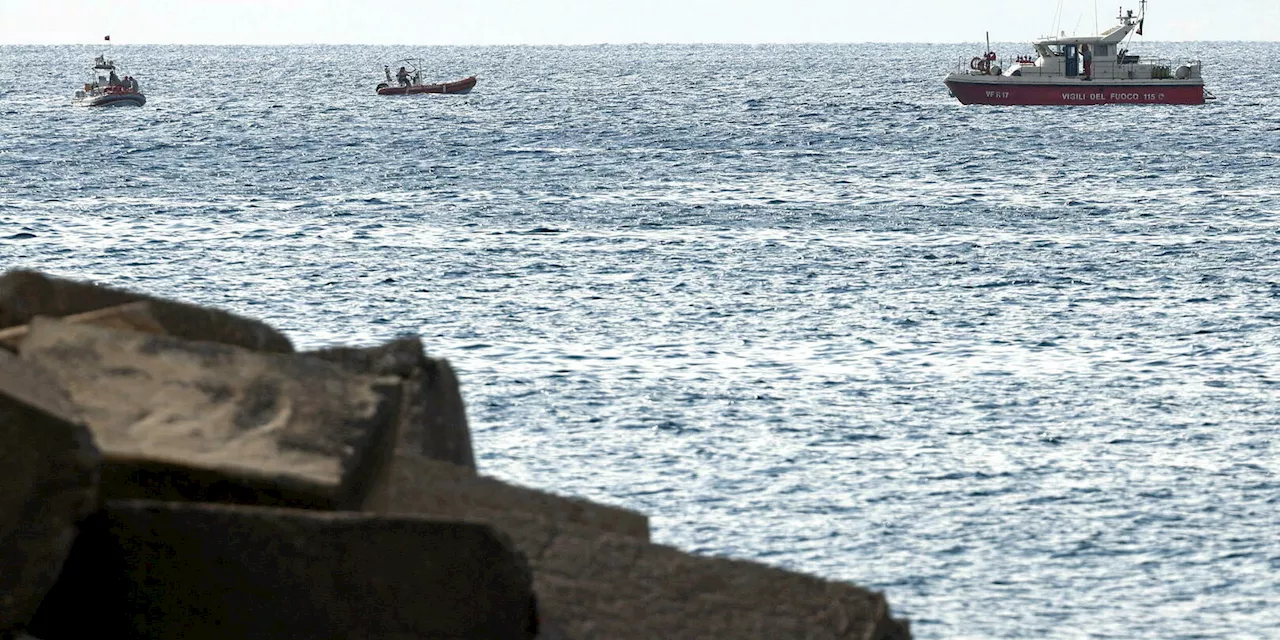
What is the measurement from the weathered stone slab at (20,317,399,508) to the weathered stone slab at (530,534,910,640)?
629 millimetres

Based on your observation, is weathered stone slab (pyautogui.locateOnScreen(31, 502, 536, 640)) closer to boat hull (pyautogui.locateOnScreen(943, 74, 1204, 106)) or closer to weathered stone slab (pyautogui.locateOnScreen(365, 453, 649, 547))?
weathered stone slab (pyautogui.locateOnScreen(365, 453, 649, 547))

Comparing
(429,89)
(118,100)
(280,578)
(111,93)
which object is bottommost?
(429,89)

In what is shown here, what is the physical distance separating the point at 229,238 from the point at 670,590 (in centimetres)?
2933

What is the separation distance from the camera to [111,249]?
102ft

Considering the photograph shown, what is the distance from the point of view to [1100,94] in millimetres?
72062

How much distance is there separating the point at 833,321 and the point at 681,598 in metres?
18.1

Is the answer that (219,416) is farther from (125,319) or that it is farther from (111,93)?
(111,93)

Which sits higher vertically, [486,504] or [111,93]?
[486,504]

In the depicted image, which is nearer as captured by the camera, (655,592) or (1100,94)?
(655,592)

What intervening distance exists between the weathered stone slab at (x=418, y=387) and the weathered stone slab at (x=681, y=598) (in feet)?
2.93

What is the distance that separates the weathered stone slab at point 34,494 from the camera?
13.4 ft

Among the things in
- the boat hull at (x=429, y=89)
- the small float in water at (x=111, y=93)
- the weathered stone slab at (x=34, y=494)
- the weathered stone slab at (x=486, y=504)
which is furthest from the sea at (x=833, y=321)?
the boat hull at (x=429, y=89)

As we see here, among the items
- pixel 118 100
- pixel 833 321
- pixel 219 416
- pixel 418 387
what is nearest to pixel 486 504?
pixel 418 387

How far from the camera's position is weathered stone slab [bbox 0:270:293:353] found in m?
5.40
